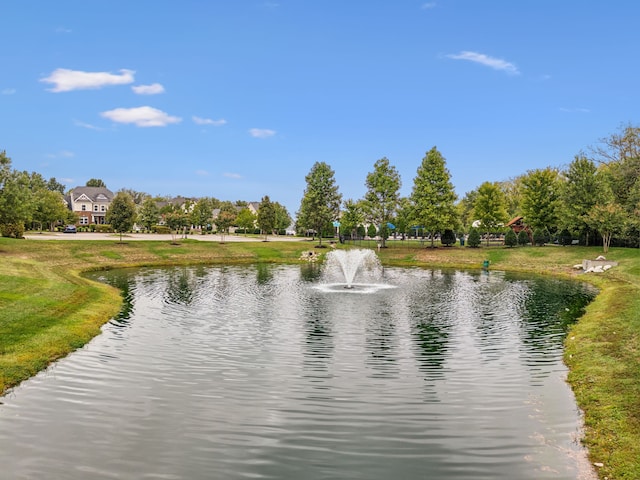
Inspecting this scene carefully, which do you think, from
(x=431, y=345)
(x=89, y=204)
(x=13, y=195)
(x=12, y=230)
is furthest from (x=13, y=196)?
(x=89, y=204)

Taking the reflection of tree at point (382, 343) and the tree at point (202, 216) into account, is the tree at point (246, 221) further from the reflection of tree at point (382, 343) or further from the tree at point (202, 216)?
the reflection of tree at point (382, 343)

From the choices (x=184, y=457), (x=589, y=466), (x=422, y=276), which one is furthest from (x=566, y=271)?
(x=184, y=457)

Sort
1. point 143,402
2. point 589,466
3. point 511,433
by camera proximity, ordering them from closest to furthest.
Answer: point 589,466 → point 511,433 → point 143,402

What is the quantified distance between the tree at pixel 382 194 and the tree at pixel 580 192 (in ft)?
93.1

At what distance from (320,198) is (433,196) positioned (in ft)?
66.4

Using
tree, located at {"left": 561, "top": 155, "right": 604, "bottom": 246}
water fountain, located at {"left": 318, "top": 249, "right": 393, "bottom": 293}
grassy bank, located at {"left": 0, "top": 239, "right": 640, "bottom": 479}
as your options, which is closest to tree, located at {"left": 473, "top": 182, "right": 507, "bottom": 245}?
tree, located at {"left": 561, "top": 155, "right": 604, "bottom": 246}

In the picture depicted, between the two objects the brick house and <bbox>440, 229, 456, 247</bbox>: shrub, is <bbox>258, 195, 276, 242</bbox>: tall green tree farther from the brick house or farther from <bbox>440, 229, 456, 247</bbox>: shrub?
the brick house

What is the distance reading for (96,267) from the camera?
58406mm

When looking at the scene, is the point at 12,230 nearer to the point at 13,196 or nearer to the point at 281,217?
the point at 13,196

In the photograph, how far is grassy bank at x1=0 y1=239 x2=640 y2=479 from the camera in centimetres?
1317

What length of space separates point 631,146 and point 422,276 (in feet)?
159

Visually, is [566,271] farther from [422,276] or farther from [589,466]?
[589,466]

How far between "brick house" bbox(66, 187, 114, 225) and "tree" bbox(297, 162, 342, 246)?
89.5 meters

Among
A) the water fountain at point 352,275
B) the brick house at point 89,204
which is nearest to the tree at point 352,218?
the water fountain at point 352,275
